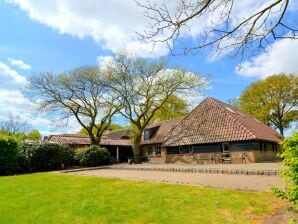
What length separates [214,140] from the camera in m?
29.3

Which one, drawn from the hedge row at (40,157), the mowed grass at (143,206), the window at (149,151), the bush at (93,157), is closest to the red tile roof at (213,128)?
the window at (149,151)

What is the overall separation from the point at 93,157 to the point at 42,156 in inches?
224

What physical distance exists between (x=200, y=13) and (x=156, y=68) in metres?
32.3

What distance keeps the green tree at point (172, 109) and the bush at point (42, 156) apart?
15919 millimetres

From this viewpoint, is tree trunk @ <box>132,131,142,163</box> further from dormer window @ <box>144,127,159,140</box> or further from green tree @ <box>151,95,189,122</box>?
green tree @ <box>151,95,189,122</box>

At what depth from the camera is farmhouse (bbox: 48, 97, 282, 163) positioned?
27.5m

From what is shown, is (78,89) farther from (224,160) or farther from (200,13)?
(200,13)

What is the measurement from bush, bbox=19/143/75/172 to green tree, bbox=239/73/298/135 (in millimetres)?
31404

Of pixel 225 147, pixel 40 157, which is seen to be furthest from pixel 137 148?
pixel 40 157

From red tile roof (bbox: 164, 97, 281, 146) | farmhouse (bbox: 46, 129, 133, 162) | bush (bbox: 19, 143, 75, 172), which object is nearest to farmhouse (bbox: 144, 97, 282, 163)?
red tile roof (bbox: 164, 97, 281, 146)

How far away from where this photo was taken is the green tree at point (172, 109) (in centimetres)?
4066

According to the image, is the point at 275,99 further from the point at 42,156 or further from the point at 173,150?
the point at 42,156

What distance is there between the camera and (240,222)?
720 centimetres

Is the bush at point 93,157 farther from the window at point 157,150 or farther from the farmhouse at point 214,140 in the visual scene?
the window at point 157,150
